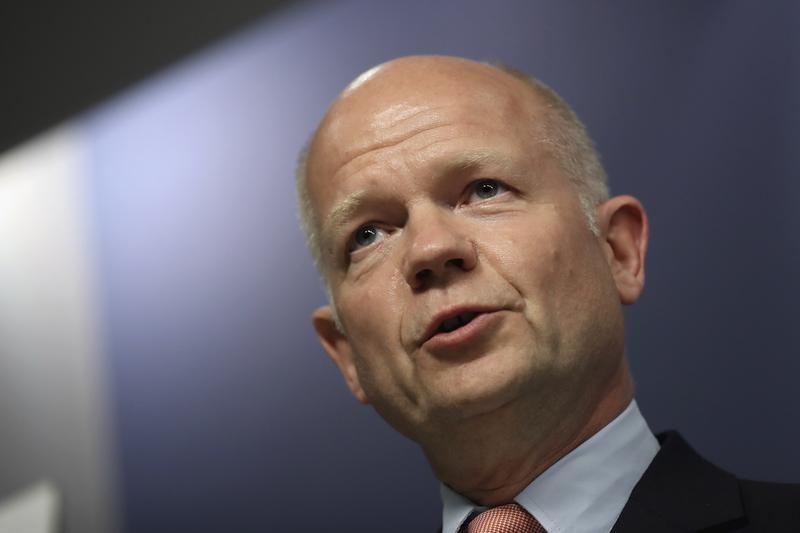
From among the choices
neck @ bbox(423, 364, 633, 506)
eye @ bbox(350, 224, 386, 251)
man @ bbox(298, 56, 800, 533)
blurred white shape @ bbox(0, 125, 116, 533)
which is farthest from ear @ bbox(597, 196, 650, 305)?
blurred white shape @ bbox(0, 125, 116, 533)

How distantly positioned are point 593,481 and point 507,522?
0.14 m

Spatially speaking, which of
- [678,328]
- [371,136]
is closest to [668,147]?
[678,328]

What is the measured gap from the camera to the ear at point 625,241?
1.61 m

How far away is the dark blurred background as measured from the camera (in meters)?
1.80

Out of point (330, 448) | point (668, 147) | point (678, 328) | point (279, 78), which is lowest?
point (330, 448)

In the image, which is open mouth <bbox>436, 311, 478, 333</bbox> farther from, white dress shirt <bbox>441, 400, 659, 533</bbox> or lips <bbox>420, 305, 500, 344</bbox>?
white dress shirt <bbox>441, 400, 659, 533</bbox>

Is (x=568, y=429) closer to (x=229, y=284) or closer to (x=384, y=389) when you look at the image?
(x=384, y=389)

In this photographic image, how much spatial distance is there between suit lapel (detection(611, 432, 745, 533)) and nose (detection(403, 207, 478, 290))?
1.33ft

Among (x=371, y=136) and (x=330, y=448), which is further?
(x=330, y=448)

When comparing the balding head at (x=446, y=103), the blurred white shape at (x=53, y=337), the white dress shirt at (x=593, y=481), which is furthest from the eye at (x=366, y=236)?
the blurred white shape at (x=53, y=337)

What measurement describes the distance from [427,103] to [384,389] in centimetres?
45

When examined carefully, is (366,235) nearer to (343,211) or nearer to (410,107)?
(343,211)

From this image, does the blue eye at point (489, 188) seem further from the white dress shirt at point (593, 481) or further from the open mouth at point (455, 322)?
the white dress shirt at point (593, 481)

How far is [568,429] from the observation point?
1.50 metres
